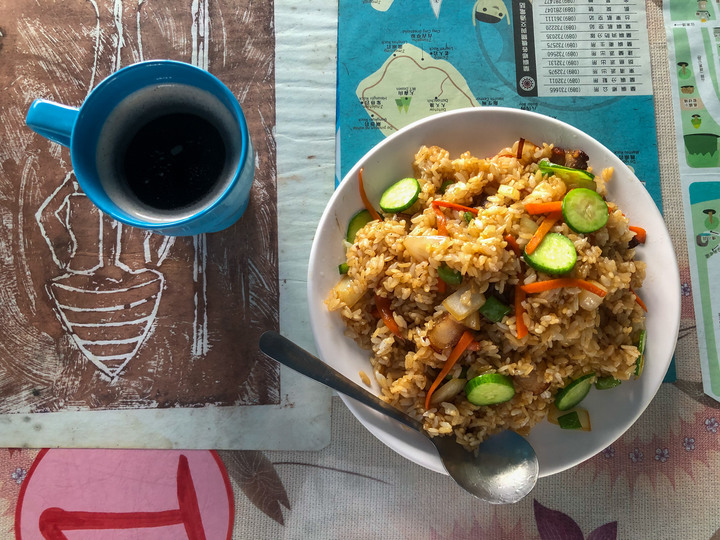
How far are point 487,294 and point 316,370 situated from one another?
1.47 ft

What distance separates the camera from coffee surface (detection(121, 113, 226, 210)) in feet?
4.26

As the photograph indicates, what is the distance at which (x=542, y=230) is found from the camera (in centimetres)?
118

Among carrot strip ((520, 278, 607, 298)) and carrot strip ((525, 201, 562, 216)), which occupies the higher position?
carrot strip ((525, 201, 562, 216))

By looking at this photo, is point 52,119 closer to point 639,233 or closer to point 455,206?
point 455,206

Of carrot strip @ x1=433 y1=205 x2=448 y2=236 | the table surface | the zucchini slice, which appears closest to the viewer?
the zucchini slice

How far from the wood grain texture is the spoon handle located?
37 cm

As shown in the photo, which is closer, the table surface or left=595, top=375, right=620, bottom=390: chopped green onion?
left=595, top=375, right=620, bottom=390: chopped green onion

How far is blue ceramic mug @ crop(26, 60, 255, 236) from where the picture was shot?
124cm

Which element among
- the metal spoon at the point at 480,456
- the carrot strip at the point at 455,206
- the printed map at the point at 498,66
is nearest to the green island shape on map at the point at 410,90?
the printed map at the point at 498,66

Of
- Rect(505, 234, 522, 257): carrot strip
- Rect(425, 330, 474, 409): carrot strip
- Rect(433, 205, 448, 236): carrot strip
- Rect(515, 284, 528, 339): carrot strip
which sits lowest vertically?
Rect(425, 330, 474, 409): carrot strip

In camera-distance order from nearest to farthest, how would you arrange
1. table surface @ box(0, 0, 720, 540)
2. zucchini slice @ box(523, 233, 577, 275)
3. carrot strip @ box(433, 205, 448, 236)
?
zucchini slice @ box(523, 233, 577, 275) < carrot strip @ box(433, 205, 448, 236) < table surface @ box(0, 0, 720, 540)

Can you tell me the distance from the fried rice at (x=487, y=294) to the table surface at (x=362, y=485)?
33 cm

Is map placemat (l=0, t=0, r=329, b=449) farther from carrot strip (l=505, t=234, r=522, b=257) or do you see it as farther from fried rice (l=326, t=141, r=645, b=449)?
carrot strip (l=505, t=234, r=522, b=257)

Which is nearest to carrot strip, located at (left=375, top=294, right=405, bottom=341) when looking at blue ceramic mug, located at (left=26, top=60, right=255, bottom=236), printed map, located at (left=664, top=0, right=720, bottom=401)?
blue ceramic mug, located at (left=26, top=60, right=255, bottom=236)
